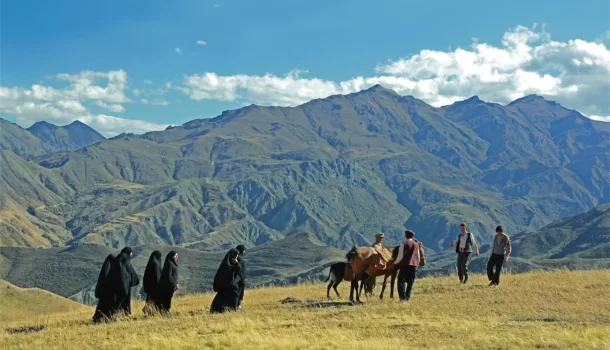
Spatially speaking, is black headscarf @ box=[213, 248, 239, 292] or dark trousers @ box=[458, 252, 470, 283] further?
dark trousers @ box=[458, 252, 470, 283]

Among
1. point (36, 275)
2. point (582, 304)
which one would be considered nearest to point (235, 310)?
point (582, 304)

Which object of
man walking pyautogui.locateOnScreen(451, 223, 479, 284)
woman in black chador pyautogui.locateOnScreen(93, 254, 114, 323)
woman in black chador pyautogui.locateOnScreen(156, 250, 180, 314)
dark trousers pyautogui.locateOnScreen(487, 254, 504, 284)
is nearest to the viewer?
woman in black chador pyautogui.locateOnScreen(93, 254, 114, 323)

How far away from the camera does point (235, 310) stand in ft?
56.7

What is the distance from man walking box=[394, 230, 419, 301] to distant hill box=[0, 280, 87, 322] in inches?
1204

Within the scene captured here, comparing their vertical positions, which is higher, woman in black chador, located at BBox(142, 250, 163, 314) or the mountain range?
woman in black chador, located at BBox(142, 250, 163, 314)

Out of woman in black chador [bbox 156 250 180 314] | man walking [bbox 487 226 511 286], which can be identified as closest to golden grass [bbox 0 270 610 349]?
woman in black chador [bbox 156 250 180 314]

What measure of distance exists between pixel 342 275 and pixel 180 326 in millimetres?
6381

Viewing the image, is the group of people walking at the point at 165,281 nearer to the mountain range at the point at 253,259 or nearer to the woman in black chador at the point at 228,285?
the woman in black chador at the point at 228,285

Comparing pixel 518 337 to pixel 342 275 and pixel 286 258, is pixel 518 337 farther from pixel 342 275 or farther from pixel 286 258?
pixel 286 258

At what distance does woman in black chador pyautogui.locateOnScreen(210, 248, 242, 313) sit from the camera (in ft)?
56.5

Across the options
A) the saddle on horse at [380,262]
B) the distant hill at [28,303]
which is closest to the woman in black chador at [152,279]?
the saddle on horse at [380,262]

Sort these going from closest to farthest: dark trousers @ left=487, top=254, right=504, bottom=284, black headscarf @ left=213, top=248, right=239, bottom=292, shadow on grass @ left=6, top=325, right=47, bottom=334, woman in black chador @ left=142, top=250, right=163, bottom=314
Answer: shadow on grass @ left=6, top=325, right=47, bottom=334, black headscarf @ left=213, top=248, right=239, bottom=292, woman in black chador @ left=142, top=250, right=163, bottom=314, dark trousers @ left=487, top=254, right=504, bottom=284

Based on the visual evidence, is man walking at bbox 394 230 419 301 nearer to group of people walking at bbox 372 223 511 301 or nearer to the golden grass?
group of people walking at bbox 372 223 511 301

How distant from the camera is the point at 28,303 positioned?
45531mm
